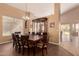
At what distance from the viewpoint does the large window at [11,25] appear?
2.65 meters

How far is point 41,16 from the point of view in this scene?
263 cm

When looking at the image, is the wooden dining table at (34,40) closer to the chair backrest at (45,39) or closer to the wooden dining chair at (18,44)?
the chair backrest at (45,39)

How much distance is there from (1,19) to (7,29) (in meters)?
0.31

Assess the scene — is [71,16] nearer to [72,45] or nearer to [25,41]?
[72,45]

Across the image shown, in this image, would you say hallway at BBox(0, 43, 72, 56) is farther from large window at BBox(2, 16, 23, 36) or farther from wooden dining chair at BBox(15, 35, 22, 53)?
large window at BBox(2, 16, 23, 36)

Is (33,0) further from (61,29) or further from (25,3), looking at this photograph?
(61,29)

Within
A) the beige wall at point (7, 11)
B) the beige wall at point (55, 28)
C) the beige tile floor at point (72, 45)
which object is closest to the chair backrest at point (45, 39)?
the beige wall at point (55, 28)

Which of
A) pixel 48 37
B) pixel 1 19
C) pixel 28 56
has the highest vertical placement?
pixel 1 19

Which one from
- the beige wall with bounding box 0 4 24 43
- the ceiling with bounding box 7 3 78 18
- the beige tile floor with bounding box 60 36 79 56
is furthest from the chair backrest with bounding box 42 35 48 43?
the beige wall with bounding box 0 4 24 43


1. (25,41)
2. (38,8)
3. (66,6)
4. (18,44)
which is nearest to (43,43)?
(25,41)

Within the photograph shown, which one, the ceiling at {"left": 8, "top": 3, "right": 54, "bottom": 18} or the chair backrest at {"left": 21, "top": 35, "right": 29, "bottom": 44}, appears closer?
the ceiling at {"left": 8, "top": 3, "right": 54, "bottom": 18}

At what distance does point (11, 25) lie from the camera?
2699mm

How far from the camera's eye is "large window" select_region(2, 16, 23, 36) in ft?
8.70

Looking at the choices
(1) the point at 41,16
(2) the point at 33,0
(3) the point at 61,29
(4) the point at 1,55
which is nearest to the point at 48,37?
(3) the point at 61,29
